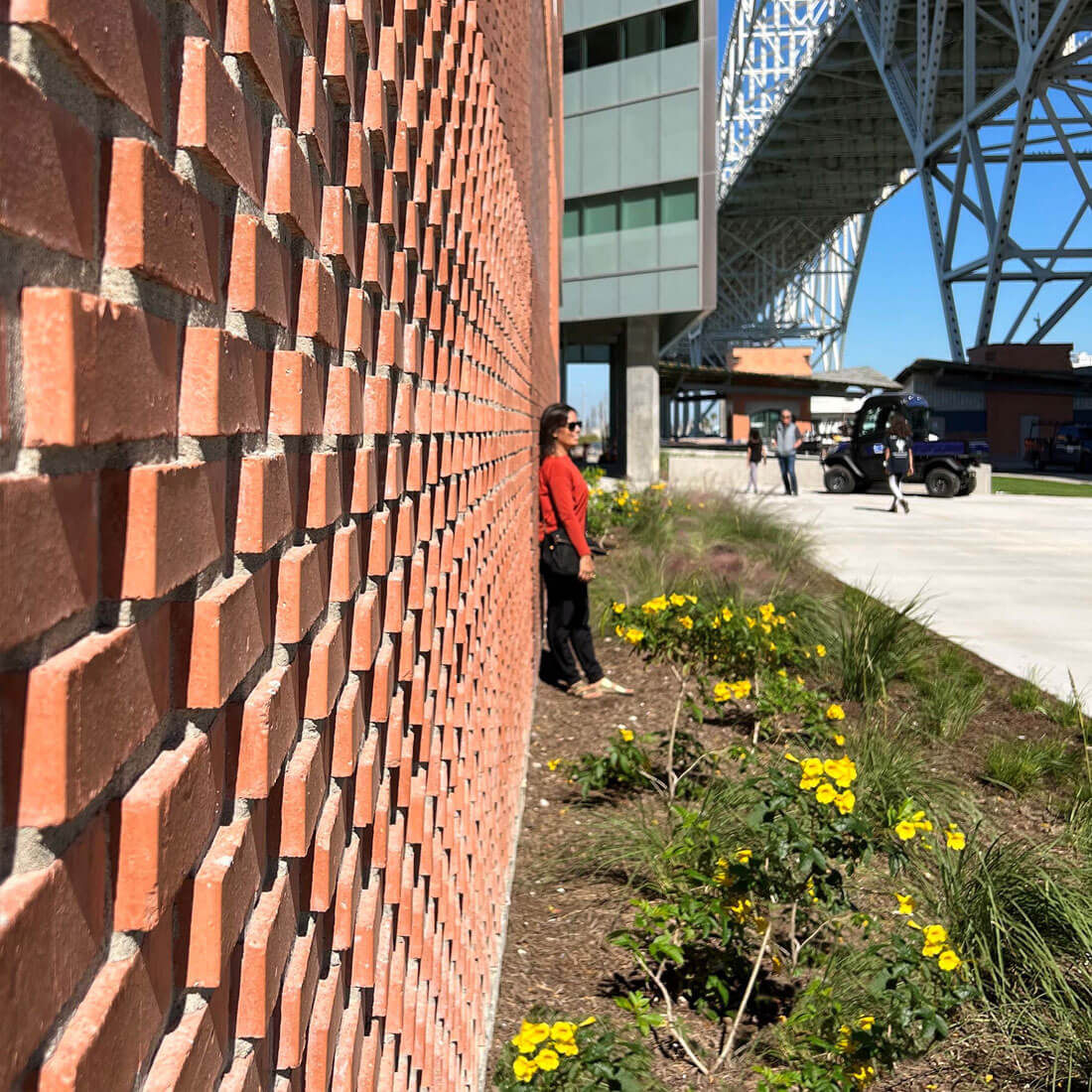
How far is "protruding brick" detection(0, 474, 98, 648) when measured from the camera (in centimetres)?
54

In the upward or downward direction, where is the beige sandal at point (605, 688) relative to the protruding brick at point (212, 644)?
downward

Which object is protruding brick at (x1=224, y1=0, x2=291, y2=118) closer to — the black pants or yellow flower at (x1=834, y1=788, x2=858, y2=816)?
yellow flower at (x1=834, y1=788, x2=858, y2=816)

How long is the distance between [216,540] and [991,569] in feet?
Result: 44.4

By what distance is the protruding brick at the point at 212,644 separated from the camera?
0.85 metres

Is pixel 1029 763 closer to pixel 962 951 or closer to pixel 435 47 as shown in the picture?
pixel 962 951

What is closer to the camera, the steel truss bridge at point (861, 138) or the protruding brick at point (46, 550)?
the protruding brick at point (46, 550)

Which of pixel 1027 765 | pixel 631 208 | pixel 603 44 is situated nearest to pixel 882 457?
pixel 631 208

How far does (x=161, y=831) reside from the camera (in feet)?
2.46

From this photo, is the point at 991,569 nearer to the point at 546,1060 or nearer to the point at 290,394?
the point at 546,1060

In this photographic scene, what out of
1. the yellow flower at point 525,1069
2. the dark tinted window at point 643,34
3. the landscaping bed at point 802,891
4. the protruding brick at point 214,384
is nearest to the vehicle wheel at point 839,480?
the dark tinted window at point 643,34

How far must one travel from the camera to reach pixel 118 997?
69 cm

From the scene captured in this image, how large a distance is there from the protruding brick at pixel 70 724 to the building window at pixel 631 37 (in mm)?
30316

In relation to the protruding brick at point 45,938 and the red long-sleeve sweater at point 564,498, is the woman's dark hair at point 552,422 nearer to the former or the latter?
the red long-sleeve sweater at point 564,498

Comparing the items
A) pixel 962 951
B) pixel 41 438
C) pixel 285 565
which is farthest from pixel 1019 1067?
pixel 41 438
